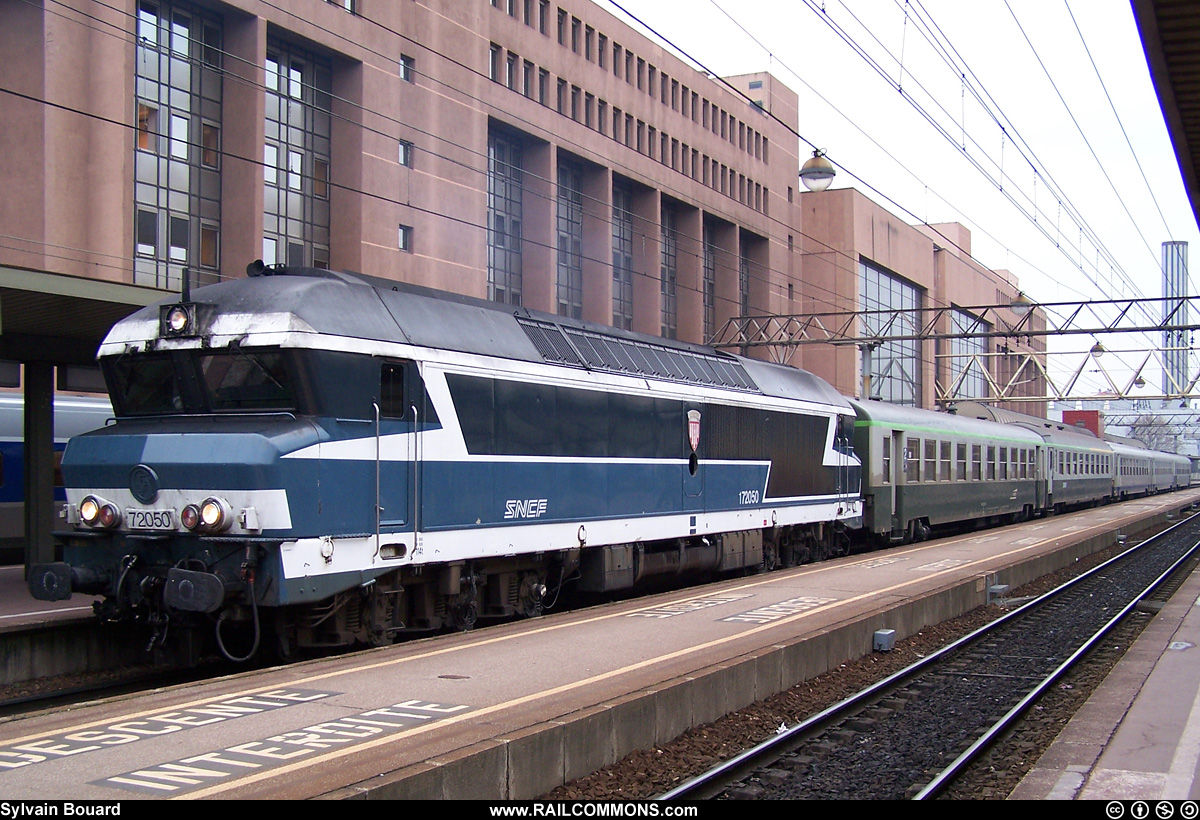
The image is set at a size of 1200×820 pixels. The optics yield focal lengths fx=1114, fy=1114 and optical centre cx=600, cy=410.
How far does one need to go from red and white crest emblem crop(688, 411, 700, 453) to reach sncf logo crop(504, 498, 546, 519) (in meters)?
3.98

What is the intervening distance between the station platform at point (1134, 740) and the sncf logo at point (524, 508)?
6.11 m

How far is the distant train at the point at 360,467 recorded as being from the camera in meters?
9.88

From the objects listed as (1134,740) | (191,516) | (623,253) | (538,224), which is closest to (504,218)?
(538,224)

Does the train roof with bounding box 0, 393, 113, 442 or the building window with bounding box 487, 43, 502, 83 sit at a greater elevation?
the building window with bounding box 487, 43, 502, 83

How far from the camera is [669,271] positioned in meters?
56.3

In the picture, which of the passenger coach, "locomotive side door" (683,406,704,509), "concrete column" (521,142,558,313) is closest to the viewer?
"locomotive side door" (683,406,704,509)

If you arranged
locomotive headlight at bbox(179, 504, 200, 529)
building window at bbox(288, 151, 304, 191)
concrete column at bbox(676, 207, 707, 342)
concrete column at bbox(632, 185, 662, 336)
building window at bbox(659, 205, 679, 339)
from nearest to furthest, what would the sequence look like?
locomotive headlight at bbox(179, 504, 200, 529), building window at bbox(288, 151, 304, 191), concrete column at bbox(632, 185, 662, 336), building window at bbox(659, 205, 679, 339), concrete column at bbox(676, 207, 707, 342)

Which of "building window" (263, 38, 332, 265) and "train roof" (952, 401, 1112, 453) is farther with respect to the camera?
"train roof" (952, 401, 1112, 453)

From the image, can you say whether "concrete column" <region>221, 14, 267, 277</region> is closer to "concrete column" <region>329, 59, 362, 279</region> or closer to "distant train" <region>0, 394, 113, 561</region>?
"concrete column" <region>329, 59, 362, 279</region>

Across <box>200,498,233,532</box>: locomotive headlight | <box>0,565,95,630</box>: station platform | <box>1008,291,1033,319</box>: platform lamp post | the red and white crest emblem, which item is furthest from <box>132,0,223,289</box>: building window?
<box>200,498,233,532</box>: locomotive headlight

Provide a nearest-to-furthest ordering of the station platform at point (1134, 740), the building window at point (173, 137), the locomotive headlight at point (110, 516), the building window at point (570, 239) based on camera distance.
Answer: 1. the station platform at point (1134, 740)
2. the locomotive headlight at point (110, 516)
3. the building window at point (173, 137)
4. the building window at point (570, 239)

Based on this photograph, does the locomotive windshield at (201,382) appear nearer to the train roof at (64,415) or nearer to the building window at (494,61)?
the train roof at (64,415)

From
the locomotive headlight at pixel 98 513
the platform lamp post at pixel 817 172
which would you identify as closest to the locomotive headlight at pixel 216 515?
the locomotive headlight at pixel 98 513

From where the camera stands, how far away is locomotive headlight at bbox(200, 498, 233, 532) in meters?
9.64
